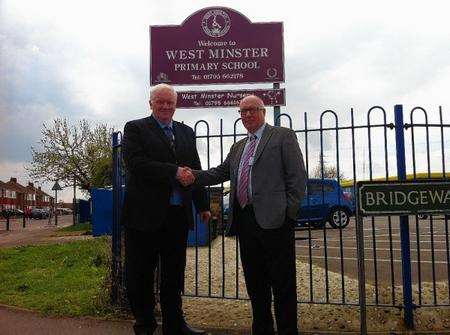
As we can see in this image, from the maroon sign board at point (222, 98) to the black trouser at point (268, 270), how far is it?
13.6 ft

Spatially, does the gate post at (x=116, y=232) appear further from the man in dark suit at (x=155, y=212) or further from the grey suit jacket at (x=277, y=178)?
the grey suit jacket at (x=277, y=178)

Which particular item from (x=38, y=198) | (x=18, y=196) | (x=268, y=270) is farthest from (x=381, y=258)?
(x=38, y=198)

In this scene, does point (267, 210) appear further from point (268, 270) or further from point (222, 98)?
point (222, 98)

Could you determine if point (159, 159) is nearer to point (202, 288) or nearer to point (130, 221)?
point (130, 221)

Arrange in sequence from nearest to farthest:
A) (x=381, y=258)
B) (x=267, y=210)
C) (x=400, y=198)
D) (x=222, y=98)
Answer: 1. (x=267, y=210)
2. (x=400, y=198)
3. (x=222, y=98)
4. (x=381, y=258)

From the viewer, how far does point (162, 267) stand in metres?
3.65

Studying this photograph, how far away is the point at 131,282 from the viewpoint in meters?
3.58

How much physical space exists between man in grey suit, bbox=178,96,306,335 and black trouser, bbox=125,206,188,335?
40 centimetres

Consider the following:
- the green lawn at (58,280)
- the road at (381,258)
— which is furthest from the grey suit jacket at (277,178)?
the green lawn at (58,280)

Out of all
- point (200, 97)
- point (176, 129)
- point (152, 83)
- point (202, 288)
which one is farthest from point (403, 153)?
point (152, 83)

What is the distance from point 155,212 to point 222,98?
4337 millimetres

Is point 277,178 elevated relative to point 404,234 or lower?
elevated

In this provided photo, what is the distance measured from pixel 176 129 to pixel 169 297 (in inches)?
51.6

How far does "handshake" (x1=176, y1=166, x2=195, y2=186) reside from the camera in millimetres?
3424
